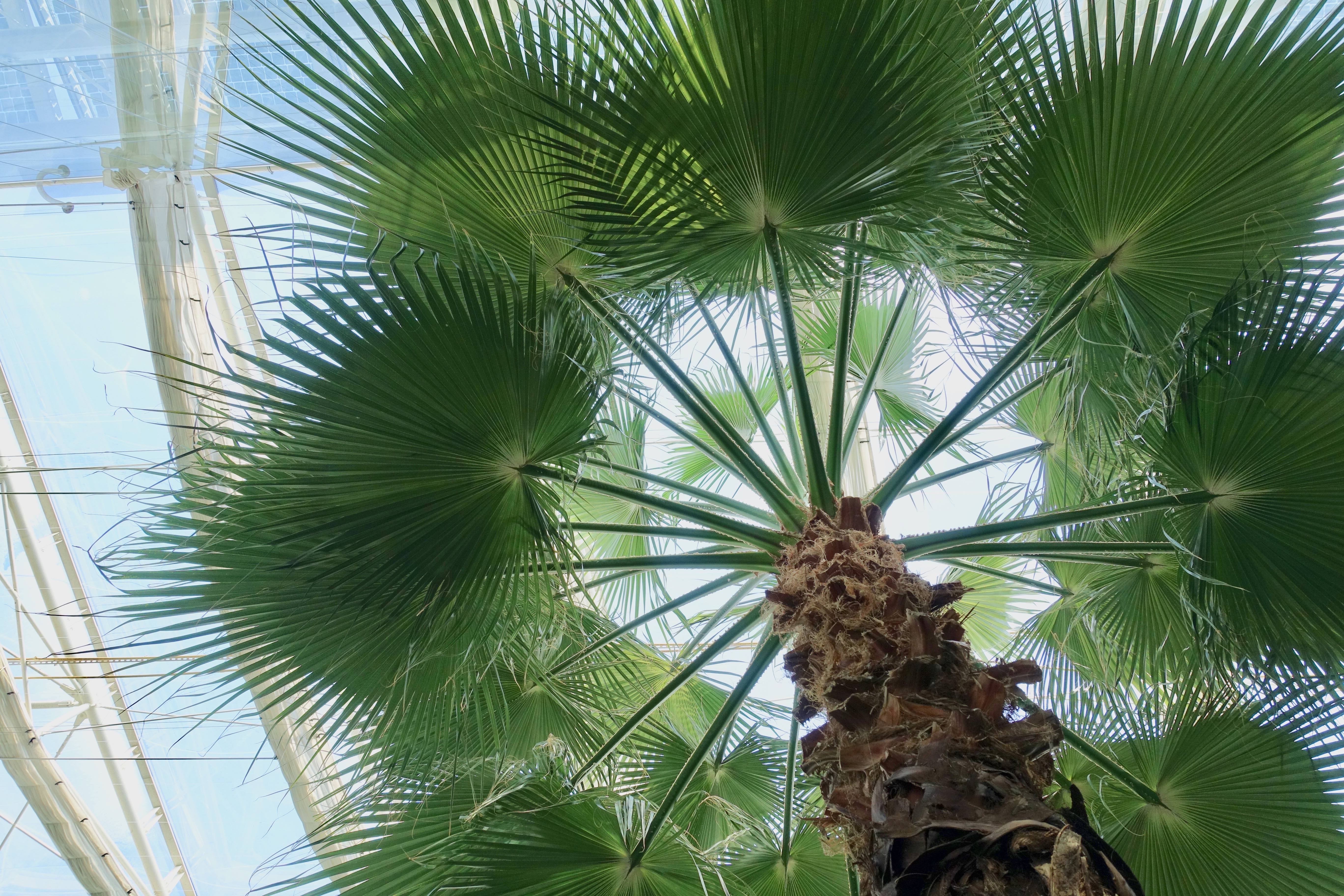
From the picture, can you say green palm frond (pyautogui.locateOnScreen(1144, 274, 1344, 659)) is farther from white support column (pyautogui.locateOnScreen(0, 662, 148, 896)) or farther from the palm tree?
white support column (pyautogui.locateOnScreen(0, 662, 148, 896))

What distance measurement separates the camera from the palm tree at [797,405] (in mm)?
1811

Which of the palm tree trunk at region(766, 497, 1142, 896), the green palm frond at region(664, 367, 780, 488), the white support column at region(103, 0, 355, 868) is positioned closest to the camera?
the palm tree trunk at region(766, 497, 1142, 896)

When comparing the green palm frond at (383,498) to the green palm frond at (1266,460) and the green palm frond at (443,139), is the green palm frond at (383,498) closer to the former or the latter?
the green palm frond at (443,139)

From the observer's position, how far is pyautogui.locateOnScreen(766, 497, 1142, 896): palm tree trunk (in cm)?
125

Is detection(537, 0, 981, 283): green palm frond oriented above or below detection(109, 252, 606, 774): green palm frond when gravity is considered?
above

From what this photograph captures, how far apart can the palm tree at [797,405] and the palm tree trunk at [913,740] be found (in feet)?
0.04

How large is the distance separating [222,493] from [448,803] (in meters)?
0.98

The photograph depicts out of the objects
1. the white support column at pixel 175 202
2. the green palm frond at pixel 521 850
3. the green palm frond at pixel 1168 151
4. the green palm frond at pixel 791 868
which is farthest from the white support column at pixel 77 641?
the green palm frond at pixel 1168 151

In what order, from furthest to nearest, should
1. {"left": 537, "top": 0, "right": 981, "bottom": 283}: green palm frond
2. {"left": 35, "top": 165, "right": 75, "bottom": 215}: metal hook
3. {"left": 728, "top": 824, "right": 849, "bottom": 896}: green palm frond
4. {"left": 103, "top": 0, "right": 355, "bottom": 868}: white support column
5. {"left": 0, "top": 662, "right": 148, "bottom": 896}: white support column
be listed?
{"left": 0, "top": 662, "right": 148, "bottom": 896}: white support column
{"left": 35, "top": 165, "right": 75, "bottom": 215}: metal hook
{"left": 103, "top": 0, "right": 355, "bottom": 868}: white support column
{"left": 728, "top": 824, "right": 849, "bottom": 896}: green palm frond
{"left": 537, "top": 0, "right": 981, "bottom": 283}: green palm frond

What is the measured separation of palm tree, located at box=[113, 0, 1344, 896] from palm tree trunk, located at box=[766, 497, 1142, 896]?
0.01 metres

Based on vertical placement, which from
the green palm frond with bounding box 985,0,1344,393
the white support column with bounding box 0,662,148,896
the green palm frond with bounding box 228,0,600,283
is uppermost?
the green palm frond with bounding box 985,0,1344,393

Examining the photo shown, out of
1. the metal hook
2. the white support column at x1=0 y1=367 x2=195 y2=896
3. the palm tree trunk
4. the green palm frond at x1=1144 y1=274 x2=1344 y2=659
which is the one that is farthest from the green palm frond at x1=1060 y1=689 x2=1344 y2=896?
the white support column at x1=0 y1=367 x2=195 y2=896

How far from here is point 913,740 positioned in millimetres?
1558

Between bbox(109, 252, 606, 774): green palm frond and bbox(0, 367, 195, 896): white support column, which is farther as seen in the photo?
bbox(0, 367, 195, 896): white support column
